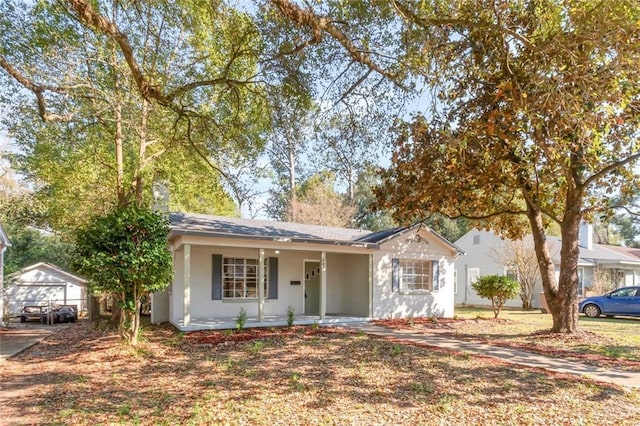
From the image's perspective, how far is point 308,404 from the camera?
5.70 meters

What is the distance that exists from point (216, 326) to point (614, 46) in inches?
411

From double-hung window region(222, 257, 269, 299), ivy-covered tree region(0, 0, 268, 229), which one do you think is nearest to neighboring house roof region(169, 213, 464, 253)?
double-hung window region(222, 257, 269, 299)

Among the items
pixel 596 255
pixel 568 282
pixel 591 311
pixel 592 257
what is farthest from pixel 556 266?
pixel 568 282

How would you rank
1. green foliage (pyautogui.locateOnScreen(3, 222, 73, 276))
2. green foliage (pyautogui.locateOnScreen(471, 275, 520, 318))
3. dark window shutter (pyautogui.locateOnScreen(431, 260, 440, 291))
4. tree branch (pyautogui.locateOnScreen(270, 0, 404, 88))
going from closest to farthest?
1. tree branch (pyautogui.locateOnScreen(270, 0, 404, 88))
2. green foliage (pyautogui.locateOnScreen(471, 275, 520, 318))
3. dark window shutter (pyautogui.locateOnScreen(431, 260, 440, 291))
4. green foliage (pyautogui.locateOnScreen(3, 222, 73, 276))

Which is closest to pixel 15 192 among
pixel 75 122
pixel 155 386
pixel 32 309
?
pixel 32 309

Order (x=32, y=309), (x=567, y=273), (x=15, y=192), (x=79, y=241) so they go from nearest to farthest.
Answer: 1. (x=79, y=241)
2. (x=567, y=273)
3. (x=32, y=309)
4. (x=15, y=192)

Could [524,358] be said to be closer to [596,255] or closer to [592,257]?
[592,257]

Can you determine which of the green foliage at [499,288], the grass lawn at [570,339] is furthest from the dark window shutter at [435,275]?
the grass lawn at [570,339]

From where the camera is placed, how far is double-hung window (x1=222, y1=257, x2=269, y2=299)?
1391 centimetres

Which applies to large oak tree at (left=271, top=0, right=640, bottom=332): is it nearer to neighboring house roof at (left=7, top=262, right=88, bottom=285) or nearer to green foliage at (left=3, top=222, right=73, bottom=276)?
neighboring house roof at (left=7, top=262, right=88, bottom=285)

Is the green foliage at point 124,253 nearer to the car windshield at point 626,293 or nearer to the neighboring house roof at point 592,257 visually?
the car windshield at point 626,293

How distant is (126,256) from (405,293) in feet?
32.0

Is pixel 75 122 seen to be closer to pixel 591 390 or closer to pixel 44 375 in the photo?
pixel 44 375

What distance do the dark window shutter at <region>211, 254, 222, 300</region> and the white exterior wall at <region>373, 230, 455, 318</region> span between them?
5100mm
